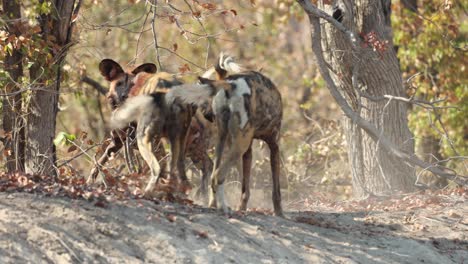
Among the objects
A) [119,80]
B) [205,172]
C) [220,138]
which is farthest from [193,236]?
[205,172]

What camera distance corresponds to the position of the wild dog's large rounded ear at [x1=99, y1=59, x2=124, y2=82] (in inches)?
359

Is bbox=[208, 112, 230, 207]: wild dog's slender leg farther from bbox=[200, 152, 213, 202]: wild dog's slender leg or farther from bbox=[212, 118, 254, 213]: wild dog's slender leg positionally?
bbox=[200, 152, 213, 202]: wild dog's slender leg

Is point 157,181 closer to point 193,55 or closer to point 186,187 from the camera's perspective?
point 186,187

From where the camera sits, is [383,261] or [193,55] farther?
[193,55]

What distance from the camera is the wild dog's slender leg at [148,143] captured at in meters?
8.19

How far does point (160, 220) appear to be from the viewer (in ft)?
24.6

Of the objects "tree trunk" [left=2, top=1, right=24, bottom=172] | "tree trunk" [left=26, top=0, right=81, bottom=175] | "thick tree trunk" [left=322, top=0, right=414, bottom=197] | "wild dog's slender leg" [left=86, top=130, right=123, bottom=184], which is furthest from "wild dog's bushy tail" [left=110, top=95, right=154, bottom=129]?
"thick tree trunk" [left=322, top=0, right=414, bottom=197]

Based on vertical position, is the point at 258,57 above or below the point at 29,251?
above

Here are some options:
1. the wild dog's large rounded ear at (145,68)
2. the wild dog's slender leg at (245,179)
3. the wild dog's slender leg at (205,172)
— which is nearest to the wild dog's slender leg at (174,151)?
the wild dog's slender leg at (245,179)

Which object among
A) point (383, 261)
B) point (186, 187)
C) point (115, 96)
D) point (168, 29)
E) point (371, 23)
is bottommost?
point (383, 261)

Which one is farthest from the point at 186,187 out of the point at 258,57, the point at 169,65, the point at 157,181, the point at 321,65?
the point at 258,57

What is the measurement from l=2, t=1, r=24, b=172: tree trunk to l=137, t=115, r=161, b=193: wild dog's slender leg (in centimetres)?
233

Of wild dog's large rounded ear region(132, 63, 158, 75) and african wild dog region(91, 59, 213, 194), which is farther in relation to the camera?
wild dog's large rounded ear region(132, 63, 158, 75)

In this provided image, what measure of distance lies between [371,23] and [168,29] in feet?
29.2
